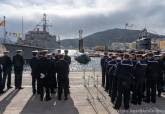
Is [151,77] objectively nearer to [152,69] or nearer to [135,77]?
[152,69]

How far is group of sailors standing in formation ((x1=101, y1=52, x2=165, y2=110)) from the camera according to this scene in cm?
1562

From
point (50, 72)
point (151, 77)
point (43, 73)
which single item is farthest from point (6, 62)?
point (151, 77)

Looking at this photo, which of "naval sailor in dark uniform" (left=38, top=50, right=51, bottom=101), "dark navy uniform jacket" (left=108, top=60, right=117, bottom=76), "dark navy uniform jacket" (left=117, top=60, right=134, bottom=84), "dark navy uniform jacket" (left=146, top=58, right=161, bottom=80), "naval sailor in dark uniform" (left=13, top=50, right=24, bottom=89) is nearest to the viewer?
"dark navy uniform jacket" (left=117, top=60, right=134, bottom=84)

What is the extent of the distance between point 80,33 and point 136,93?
10335 centimetres

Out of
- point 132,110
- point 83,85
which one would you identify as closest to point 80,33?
point 83,85

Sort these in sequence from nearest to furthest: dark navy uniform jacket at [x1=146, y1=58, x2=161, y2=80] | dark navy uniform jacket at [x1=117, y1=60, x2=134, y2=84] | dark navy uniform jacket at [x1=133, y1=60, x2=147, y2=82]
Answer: dark navy uniform jacket at [x1=117, y1=60, x2=134, y2=84], dark navy uniform jacket at [x1=133, y1=60, x2=147, y2=82], dark navy uniform jacket at [x1=146, y1=58, x2=161, y2=80]

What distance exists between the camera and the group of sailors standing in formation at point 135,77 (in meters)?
15.6

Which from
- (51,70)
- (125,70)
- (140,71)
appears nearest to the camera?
(125,70)

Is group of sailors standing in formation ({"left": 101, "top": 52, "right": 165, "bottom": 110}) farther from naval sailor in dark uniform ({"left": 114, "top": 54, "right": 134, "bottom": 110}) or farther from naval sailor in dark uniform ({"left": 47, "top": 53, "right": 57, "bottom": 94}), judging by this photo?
naval sailor in dark uniform ({"left": 47, "top": 53, "right": 57, "bottom": 94})

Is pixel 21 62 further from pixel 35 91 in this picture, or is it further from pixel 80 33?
pixel 80 33

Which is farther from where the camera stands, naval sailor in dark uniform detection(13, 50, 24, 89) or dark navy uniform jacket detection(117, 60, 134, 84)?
naval sailor in dark uniform detection(13, 50, 24, 89)

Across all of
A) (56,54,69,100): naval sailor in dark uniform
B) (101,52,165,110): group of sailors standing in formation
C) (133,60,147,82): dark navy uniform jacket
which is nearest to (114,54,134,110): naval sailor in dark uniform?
(101,52,165,110): group of sailors standing in formation

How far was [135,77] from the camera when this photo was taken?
16.7 meters

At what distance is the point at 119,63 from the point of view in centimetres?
1573
